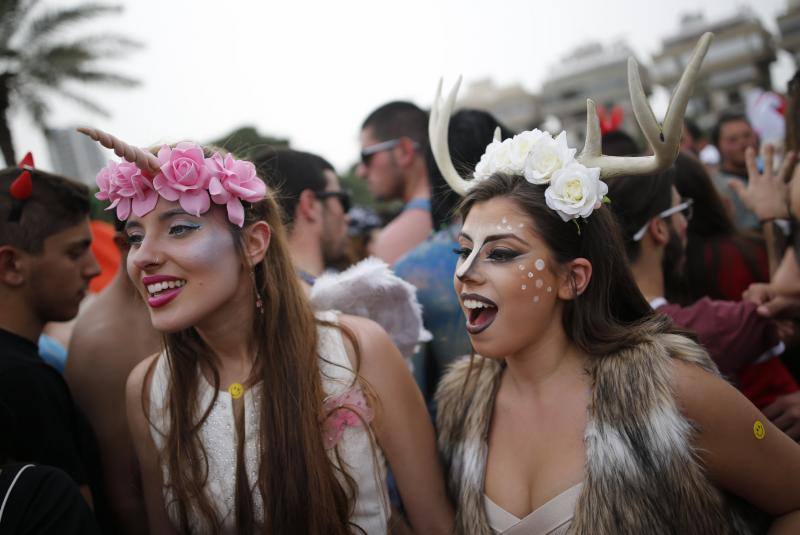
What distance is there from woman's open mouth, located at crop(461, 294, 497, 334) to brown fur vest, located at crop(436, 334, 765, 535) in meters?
0.39

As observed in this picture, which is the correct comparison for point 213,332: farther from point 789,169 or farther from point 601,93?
point 601,93

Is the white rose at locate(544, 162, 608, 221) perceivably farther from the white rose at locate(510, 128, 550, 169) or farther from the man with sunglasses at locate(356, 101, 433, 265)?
the man with sunglasses at locate(356, 101, 433, 265)

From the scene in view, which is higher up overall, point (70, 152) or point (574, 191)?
point (70, 152)

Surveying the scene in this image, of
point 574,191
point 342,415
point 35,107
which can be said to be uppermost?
point 35,107

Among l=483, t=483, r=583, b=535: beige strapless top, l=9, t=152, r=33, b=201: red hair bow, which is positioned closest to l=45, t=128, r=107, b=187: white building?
l=9, t=152, r=33, b=201: red hair bow

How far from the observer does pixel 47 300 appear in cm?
276

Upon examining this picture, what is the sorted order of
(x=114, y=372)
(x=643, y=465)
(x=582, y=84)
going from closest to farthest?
(x=643, y=465) → (x=114, y=372) → (x=582, y=84)

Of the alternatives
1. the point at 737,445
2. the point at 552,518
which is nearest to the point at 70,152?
the point at 552,518

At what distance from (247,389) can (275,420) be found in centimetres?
21

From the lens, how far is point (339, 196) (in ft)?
12.2

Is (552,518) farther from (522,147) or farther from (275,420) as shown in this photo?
(522,147)

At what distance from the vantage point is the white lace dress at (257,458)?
7.31ft

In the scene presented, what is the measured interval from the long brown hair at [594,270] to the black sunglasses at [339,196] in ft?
5.14

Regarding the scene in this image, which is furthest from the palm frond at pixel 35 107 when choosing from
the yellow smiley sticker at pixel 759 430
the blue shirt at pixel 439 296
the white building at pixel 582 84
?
the white building at pixel 582 84
